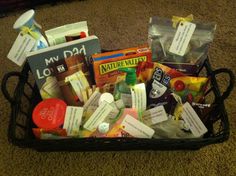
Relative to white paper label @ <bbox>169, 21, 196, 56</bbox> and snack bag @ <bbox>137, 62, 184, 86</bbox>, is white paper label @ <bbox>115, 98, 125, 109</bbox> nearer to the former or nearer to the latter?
snack bag @ <bbox>137, 62, 184, 86</bbox>

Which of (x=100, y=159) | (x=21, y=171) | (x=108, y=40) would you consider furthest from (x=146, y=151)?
(x=108, y=40)

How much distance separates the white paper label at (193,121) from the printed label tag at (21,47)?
17.4 inches

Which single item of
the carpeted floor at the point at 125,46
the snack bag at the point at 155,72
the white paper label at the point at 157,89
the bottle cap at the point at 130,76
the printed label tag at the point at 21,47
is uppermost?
the printed label tag at the point at 21,47

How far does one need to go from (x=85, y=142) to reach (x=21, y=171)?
0.28m

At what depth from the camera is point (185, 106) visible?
0.79m

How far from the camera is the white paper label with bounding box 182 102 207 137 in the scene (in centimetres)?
77

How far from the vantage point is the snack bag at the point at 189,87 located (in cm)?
81

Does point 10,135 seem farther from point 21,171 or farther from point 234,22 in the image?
point 234,22

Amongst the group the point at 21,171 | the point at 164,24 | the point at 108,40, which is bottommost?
the point at 21,171

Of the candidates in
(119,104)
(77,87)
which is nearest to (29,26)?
(77,87)

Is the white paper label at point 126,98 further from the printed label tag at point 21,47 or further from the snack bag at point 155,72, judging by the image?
the printed label tag at point 21,47

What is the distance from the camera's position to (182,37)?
82cm

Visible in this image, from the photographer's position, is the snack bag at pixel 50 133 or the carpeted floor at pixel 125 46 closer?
the snack bag at pixel 50 133

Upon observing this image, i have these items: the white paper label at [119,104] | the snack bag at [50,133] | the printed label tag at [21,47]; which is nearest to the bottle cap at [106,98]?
the white paper label at [119,104]
